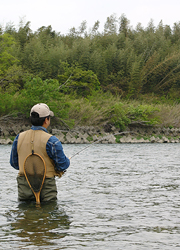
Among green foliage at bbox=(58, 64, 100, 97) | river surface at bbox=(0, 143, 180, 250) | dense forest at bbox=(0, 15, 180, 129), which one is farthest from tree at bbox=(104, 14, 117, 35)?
river surface at bbox=(0, 143, 180, 250)

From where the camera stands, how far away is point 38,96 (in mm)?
28344

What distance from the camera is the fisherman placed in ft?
18.2

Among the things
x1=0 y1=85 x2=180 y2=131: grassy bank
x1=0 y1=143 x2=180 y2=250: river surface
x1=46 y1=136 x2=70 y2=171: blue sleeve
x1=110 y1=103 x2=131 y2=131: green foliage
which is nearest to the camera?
x1=0 y1=143 x2=180 y2=250: river surface

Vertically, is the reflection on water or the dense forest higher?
the dense forest

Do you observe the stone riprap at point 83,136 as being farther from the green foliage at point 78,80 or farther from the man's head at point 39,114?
the man's head at point 39,114

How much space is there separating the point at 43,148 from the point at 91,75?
31.3 metres

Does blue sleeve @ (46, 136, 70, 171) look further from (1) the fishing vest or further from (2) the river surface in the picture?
(2) the river surface

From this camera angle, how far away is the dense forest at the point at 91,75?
29297 mm

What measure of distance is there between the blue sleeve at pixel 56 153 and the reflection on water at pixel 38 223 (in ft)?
2.17

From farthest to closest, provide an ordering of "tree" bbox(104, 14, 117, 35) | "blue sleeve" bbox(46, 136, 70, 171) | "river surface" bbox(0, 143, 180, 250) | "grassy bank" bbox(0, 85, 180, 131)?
"tree" bbox(104, 14, 117, 35) < "grassy bank" bbox(0, 85, 180, 131) < "blue sleeve" bbox(46, 136, 70, 171) < "river surface" bbox(0, 143, 180, 250)

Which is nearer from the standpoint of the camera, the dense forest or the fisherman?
the fisherman

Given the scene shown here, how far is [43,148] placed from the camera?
18.2 feet

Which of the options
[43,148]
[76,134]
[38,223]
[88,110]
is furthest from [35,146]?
[88,110]

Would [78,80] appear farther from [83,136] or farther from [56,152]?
[56,152]
